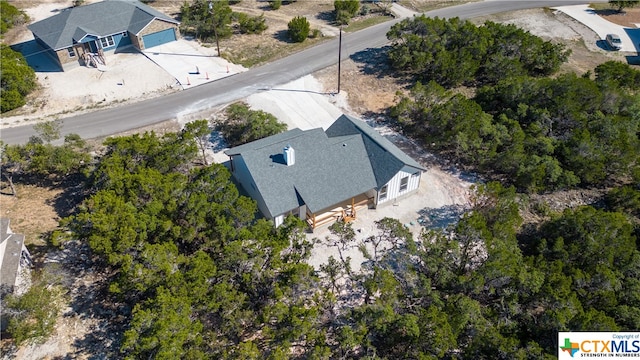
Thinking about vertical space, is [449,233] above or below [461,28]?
below

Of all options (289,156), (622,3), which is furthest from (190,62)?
(622,3)

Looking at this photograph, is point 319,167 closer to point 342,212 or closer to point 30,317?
point 342,212

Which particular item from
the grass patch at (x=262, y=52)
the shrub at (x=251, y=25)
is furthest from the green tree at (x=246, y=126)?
the shrub at (x=251, y=25)

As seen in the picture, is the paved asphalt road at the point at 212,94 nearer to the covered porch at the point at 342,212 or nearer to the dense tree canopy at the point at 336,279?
the dense tree canopy at the point at 336,279

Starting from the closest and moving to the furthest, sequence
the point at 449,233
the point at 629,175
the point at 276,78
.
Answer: the point at 449,233, the point at 629,175, the point at 276,78

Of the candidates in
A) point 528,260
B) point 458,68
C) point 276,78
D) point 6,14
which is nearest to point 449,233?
point 528,260

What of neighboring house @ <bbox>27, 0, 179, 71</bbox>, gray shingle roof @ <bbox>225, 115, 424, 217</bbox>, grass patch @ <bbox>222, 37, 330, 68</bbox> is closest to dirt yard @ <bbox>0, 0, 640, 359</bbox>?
grass patch @ <bbox>222, 37, 330, 68</bbox>

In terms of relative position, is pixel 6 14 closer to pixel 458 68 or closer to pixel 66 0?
pixel 66 0
